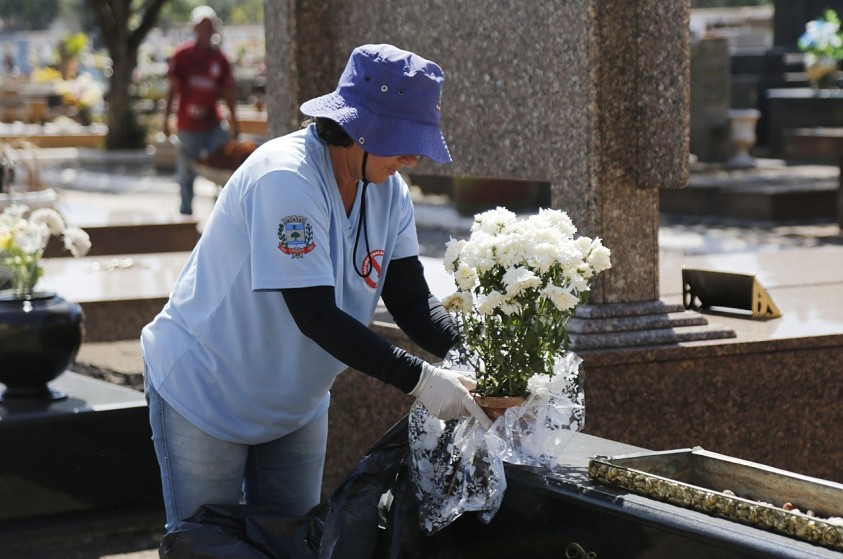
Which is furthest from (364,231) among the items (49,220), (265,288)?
(49,220)

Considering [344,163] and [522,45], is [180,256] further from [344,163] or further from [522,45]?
[344,163]

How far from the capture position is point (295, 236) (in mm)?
2932

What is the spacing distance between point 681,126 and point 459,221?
28.6 feet

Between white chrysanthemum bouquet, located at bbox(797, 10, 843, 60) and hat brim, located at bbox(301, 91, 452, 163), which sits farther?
white chrysanthemum bouquet, located at bbox(797, 10, 843, 60)

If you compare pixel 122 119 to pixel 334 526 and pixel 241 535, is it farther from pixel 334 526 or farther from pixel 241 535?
pixel 334 526

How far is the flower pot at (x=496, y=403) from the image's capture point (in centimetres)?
300

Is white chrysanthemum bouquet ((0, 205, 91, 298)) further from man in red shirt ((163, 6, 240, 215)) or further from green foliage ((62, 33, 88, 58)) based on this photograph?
green foliage ((62, 33, 88, 58))

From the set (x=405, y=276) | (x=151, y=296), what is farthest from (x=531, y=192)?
(x=405, y=276)

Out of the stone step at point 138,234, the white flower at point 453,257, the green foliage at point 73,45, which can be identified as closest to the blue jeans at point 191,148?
the stone step at point 138,234

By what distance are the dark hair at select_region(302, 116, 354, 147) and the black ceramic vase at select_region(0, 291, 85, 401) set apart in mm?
2417

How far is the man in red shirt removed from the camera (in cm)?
1230

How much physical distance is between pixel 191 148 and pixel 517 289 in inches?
389

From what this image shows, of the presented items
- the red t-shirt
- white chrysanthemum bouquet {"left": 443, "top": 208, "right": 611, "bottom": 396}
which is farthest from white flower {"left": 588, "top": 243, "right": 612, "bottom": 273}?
the red t-shirt

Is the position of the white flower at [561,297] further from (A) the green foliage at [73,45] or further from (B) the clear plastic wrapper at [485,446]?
(A) the green foliage at [73,45]
